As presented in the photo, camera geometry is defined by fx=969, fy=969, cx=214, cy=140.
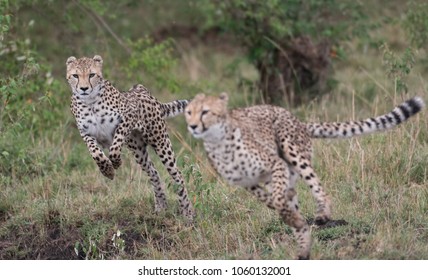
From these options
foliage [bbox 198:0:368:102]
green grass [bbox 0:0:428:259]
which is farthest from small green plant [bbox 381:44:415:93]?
foliage [bbox 198:0:368:102]

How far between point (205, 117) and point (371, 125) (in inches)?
52.8

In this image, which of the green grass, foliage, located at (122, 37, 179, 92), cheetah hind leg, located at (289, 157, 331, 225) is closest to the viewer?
cheetah hind leg, located at (289, 157, 331, 225)

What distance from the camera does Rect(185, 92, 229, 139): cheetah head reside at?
6141 millimetres

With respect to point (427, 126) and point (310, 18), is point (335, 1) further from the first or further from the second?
point (427, 126)

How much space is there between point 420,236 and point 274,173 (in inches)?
60.0

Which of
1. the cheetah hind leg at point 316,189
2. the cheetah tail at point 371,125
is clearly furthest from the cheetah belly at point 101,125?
the cheetah hind leg at point 316,189

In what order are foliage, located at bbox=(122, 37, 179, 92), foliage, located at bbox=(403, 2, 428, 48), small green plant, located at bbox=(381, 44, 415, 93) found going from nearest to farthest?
1. small green plant, located at bbox=(381, 44, 415, 93)
2. foliage, located at bbox=(122, 37, 179, 92)
3. foliage, located at bbox=(403, 2, 428, 48)

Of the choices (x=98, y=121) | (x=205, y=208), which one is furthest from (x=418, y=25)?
(x=98, y=121)

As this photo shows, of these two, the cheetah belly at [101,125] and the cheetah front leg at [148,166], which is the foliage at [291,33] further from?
the cheetah belly at [101,125]

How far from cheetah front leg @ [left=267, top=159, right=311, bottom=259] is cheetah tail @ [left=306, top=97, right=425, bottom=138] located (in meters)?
0.54

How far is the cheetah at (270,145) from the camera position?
20.6ft

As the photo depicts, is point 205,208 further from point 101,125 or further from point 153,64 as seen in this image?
point 153,64

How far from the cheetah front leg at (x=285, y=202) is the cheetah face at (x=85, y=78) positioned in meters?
1.87

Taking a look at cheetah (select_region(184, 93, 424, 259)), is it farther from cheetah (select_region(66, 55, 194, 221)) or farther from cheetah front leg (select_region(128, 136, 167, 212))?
cheetah front leg (select_region(128, 136, 167, 212))
